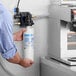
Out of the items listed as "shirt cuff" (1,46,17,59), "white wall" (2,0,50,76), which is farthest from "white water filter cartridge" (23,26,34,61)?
"shirt cuff" (1,46,17,59)

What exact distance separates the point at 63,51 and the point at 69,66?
159 millimetres

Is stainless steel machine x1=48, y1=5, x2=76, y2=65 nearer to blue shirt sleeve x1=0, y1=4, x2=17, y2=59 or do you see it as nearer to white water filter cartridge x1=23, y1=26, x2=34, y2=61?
white water filter cartridge x1=23, y1=26, x2=34, y2=61

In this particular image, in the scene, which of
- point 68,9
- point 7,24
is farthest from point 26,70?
point 7,24

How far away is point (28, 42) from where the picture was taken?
5.94 feet

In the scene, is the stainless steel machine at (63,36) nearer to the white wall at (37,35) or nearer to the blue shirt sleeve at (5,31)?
the white wall at (37,35)

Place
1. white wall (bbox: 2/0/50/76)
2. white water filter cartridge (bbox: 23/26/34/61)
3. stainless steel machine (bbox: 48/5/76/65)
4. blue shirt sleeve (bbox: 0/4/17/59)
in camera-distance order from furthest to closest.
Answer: white wall (bbox: 2/0/50/76), white water filter cartridge (bbox: 23/26/34/61), stainless steel machine (bbox: 48/5/76/65), blue shirt sleeve (bbox: 0/4/17/59)

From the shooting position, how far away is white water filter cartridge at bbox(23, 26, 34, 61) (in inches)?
70.9

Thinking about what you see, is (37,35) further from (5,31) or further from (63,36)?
(5,31)

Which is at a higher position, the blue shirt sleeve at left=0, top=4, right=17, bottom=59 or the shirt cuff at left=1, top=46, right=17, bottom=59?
the blue shirt sleeve at left=0, top=4, right=17, bottom=59

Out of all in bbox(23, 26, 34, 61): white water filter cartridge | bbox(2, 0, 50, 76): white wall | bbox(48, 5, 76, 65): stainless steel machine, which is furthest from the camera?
bbox(2, 0, 50, 76): white wall

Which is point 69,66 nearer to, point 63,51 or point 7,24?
point 63,51

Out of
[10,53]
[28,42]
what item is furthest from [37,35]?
[10,53]

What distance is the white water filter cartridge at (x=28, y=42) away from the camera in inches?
70.9

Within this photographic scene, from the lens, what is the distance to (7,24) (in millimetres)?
1287
